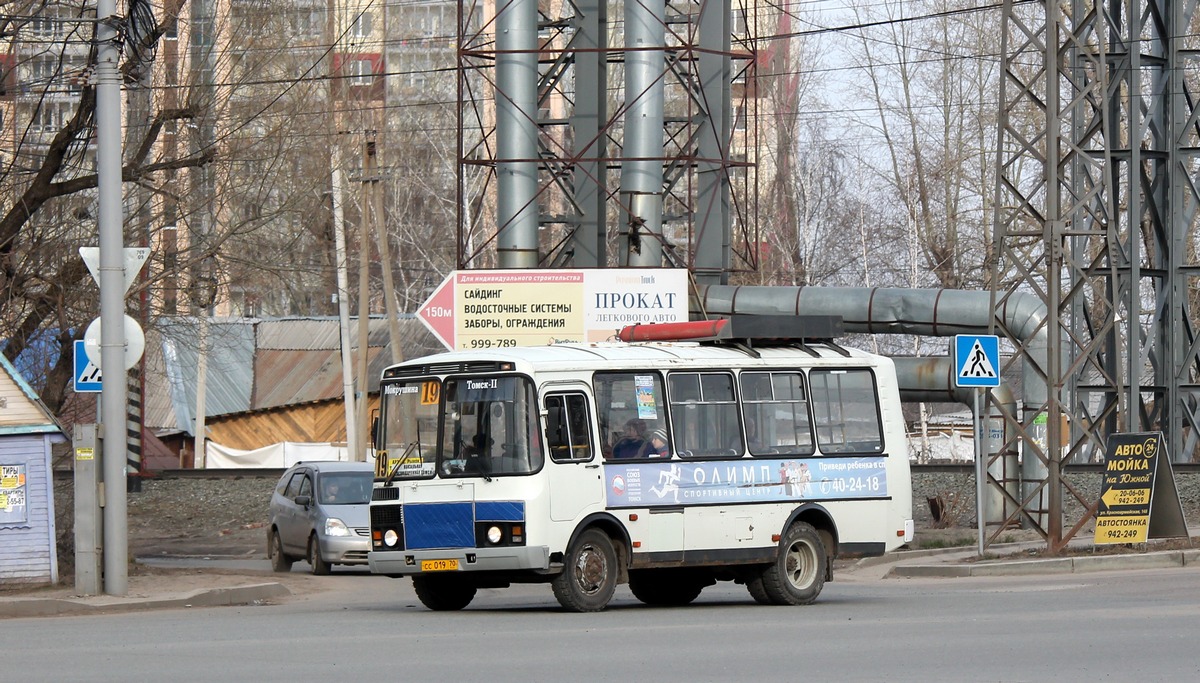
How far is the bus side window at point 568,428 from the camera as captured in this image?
15859 mm

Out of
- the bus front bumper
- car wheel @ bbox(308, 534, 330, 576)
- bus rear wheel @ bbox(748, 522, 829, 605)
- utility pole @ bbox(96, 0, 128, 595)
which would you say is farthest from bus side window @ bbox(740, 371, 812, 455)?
car wheel @ bbox(308, 534, 330, 576)

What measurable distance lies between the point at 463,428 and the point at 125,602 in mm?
4138

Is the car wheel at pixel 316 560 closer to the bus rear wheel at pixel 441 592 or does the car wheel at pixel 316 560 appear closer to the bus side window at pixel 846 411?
the bus rear wheel at pixel 441 592

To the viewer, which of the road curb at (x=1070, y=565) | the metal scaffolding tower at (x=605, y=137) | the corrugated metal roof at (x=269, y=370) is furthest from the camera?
the corrugated metal roof at (x=269, y=370)

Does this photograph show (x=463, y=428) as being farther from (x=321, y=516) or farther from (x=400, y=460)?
(x=321, y=516)

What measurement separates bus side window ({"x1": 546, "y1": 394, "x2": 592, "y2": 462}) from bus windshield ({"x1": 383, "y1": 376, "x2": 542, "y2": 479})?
0.53 feet

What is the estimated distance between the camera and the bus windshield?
1580 centimetres

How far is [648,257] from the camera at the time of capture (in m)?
29.4

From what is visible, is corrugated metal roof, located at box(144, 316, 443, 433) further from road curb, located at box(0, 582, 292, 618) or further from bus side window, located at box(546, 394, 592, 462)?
bus side window, located at box(546, 394, 592, 462)

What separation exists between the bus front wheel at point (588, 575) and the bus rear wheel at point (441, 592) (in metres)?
1.29

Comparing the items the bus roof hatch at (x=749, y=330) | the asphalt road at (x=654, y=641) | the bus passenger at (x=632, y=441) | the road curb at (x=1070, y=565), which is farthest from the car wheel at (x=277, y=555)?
the bus passenger at (x=632, y=441)

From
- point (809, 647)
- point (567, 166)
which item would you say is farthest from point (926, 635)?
point (567, 166)

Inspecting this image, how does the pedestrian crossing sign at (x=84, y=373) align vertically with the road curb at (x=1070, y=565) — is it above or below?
above

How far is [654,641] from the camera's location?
1291 centimetres
